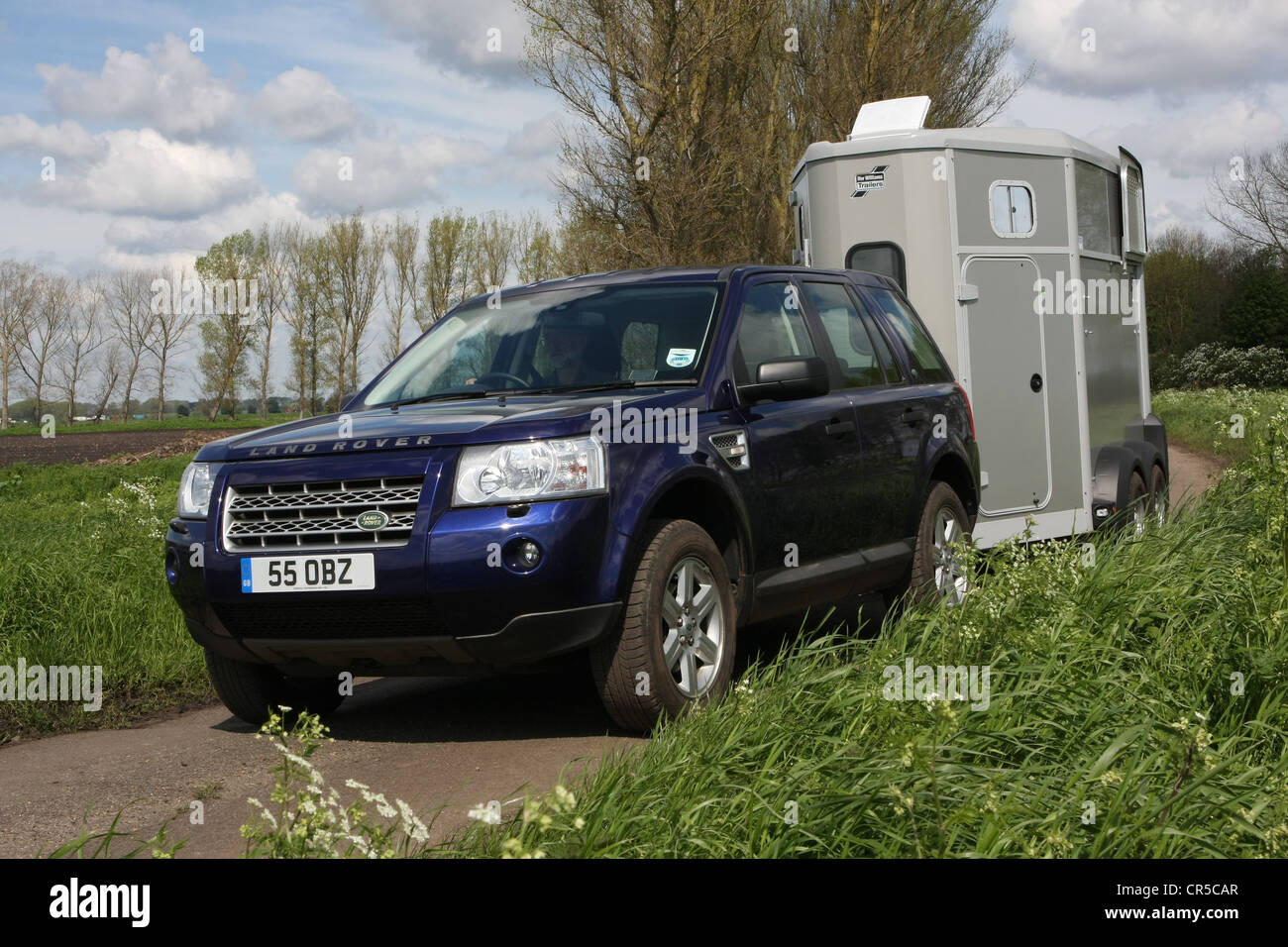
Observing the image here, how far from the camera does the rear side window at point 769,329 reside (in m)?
6.50

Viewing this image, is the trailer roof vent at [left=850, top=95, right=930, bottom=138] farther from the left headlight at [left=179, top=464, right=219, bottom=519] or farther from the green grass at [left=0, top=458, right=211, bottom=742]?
the left headlight at [left=179, top=464, right=219, bottom=519]

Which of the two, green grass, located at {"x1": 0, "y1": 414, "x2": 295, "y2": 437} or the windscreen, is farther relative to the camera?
green grass, located at {"x1": 0, "y1": 414, "x2": 295, "y2": 437}

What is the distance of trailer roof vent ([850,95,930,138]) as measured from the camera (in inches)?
418

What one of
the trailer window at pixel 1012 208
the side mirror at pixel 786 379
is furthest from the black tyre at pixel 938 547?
the trailer window at pixel 1012 208

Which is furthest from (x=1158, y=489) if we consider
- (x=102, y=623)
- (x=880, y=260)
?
(x=102, y=623)

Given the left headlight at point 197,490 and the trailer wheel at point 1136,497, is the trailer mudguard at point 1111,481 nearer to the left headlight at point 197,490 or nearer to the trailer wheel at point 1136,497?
the trailer wheel at point 1136,497

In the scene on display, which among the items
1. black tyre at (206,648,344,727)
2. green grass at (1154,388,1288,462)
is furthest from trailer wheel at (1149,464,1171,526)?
green grass at (1154,388,1288,462)

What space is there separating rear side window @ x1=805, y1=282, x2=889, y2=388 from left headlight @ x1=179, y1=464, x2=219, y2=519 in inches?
123

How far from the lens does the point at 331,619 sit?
17.4 ft

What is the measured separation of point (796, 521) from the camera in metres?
6.43

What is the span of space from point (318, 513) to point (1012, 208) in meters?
6.55

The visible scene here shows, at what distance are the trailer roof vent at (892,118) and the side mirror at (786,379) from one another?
486 centimetres
